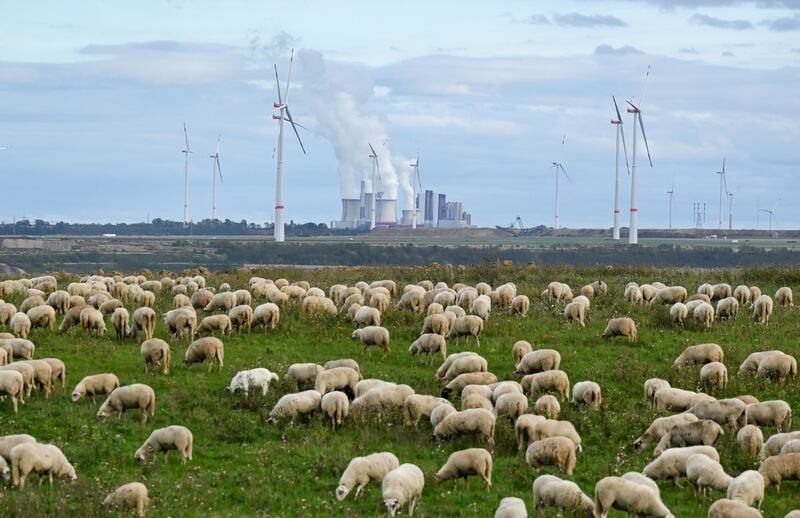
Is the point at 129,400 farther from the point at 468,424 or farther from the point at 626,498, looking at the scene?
the point at 626,498

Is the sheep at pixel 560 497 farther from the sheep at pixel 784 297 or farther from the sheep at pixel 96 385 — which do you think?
the sheep at pixel 784 297

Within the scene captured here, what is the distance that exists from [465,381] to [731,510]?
8785 millimetres

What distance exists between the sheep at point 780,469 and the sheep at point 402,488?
4912 mm

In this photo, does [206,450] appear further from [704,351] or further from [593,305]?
[593,305]

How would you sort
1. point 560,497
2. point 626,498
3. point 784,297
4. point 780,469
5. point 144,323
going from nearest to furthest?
point 626,498
point 560,497
point 780,469
point 144,323
point 784,297

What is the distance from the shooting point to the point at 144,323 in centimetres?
2862

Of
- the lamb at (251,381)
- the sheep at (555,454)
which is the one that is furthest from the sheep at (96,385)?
the sheep at (555,454)

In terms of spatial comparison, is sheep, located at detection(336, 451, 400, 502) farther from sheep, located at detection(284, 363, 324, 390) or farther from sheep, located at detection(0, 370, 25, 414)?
sheep, located at detection(0, 370, 25, 414)

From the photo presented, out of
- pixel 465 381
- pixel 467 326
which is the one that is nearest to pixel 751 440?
pixel 465 381

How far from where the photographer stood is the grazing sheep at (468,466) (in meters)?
17.6

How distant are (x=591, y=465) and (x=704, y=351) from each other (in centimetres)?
744

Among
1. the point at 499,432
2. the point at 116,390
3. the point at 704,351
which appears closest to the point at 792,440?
the point at 499,432

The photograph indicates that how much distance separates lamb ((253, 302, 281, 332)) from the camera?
1207 inches

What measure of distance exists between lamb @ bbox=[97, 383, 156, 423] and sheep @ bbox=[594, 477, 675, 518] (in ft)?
29.4
